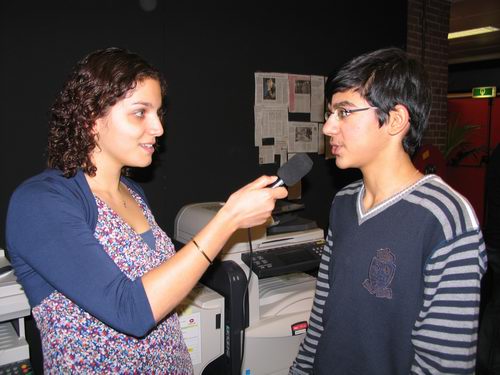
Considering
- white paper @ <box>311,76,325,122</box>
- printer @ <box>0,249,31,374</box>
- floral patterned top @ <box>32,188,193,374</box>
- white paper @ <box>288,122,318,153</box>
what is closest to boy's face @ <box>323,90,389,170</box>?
floral patterned top @ <box>32,188,193,374</box>

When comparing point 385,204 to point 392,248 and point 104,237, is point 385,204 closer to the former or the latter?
point 392,248

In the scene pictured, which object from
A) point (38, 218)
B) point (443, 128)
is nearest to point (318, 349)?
point (38, 218)

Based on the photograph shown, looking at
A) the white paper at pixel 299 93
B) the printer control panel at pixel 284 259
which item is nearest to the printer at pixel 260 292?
the printer control panel at pixel 284 259

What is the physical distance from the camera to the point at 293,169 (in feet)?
3.99

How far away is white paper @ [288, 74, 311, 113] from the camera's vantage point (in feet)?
10.3

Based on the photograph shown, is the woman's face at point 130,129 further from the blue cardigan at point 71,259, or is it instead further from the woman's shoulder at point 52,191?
the blue cardigan at point 71,259

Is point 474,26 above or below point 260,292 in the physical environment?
above

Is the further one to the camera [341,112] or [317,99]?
[317,99]

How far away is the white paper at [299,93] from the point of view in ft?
10.3

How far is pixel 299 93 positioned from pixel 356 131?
2010 millimetres

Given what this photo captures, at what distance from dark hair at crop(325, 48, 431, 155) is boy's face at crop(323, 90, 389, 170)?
23 millimetres

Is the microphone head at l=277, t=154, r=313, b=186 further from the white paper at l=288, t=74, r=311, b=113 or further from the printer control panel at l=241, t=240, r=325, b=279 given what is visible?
the white paper at l=288, t=74, r=311, b=113

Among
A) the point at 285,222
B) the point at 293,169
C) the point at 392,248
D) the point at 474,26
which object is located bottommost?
the point at 285,222

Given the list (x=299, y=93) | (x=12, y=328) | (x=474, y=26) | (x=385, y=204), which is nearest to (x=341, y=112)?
(x=385, y=204)
